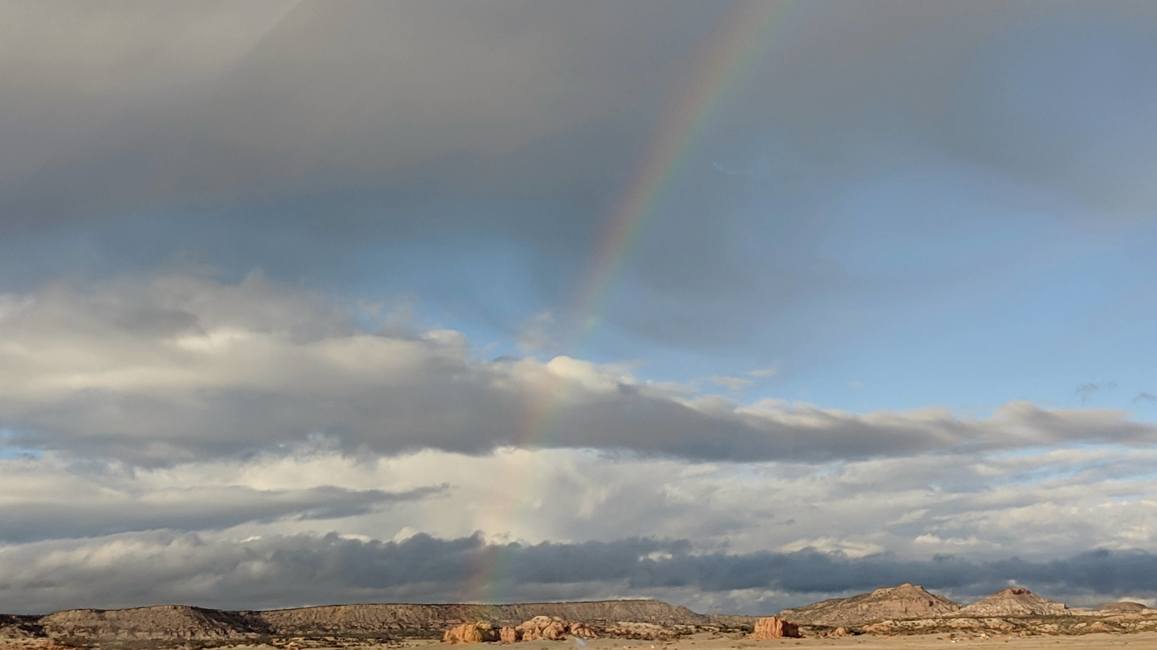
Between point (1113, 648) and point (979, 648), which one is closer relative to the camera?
point (1113, 648)

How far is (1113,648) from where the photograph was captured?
174 m

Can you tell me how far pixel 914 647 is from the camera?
196 metres

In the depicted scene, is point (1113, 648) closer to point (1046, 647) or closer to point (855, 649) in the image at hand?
point (1046, 647)

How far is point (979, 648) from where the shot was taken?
190 m

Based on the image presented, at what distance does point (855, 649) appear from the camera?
7426 inches

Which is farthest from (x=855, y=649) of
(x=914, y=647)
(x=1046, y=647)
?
(x=1046, y=647)

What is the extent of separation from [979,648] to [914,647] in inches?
437

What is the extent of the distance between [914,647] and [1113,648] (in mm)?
33424

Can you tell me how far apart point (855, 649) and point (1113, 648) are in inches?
1577

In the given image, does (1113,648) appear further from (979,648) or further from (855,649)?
(855,649)

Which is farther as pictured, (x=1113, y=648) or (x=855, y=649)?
(x=855, y=649)

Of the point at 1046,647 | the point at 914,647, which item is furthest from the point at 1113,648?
the point at 914,647

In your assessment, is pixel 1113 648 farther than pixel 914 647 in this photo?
No

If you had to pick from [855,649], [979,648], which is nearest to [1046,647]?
[979,648]
